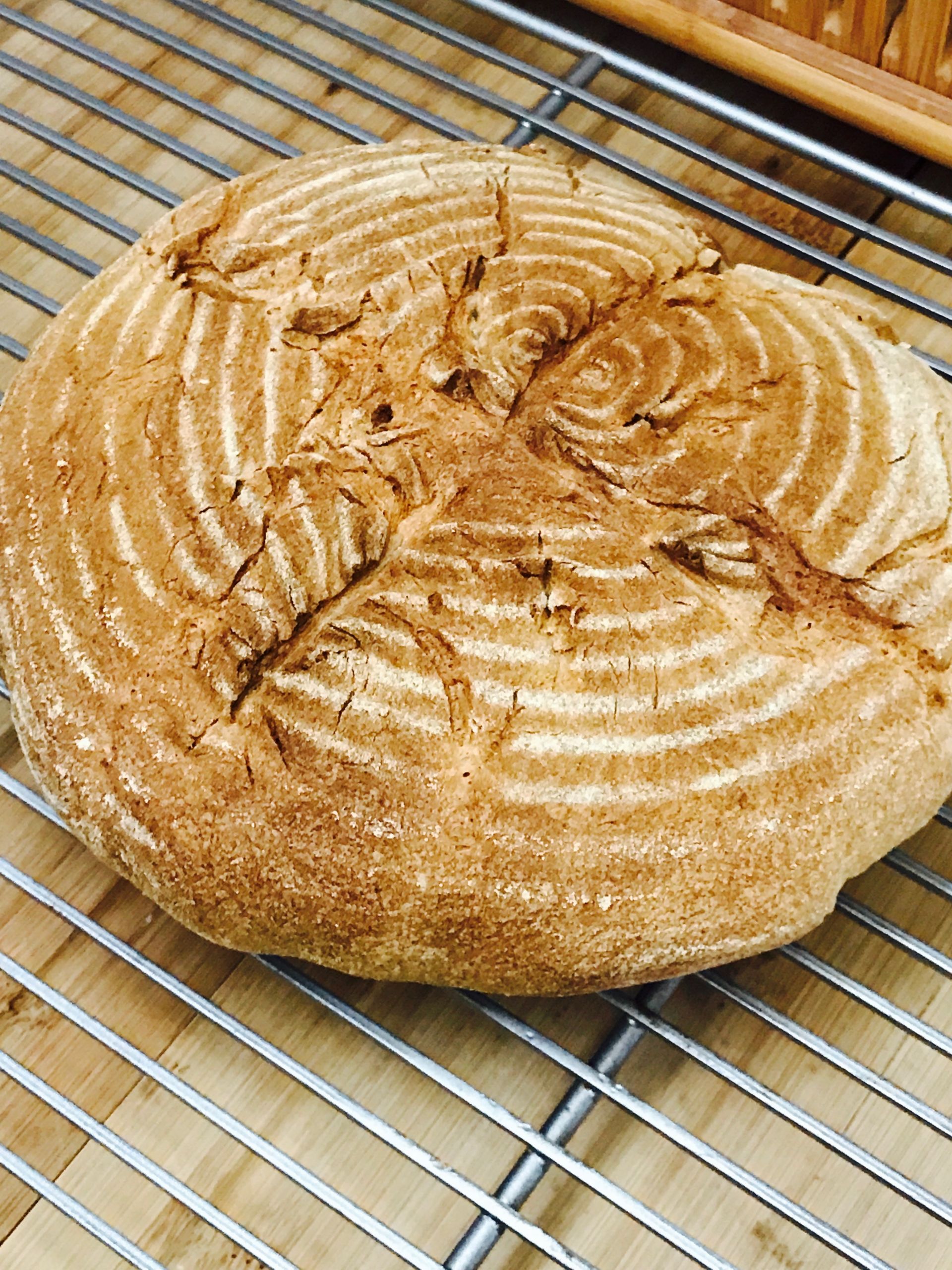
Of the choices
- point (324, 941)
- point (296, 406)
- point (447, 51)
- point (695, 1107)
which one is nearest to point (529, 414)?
point (296, 406)

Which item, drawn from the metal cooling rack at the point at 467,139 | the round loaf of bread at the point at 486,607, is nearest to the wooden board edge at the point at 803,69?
the metal cooling rack at the point at 467,139

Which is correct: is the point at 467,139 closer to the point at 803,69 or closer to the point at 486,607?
the point at 803,69

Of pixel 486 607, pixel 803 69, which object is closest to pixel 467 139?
pixel 803 69

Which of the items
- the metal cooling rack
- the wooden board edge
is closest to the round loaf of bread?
the metal cooling rack

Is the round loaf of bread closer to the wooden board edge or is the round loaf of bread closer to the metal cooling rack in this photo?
the metal cooling rack

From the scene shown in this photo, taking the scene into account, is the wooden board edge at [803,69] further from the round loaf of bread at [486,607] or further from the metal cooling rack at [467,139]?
the round loaf of bread at [486,607]

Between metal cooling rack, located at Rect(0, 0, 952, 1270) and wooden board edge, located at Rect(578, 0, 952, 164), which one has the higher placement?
wooden board edge, located at Rect(578, 0, 952, 164)

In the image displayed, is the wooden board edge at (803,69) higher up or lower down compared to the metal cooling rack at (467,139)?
higher up
